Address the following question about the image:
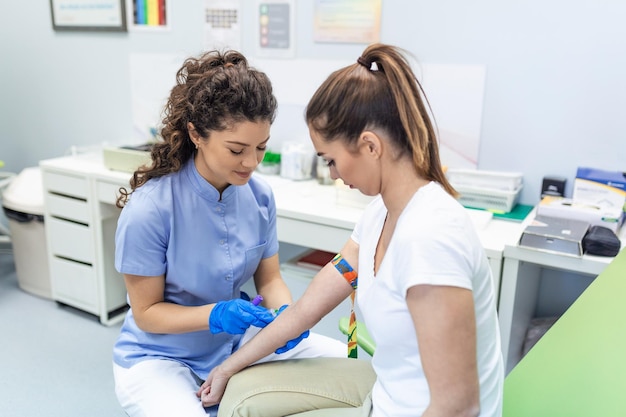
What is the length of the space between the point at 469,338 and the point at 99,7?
110 inches

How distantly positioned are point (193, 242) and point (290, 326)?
313mm

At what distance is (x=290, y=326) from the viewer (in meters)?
1.25

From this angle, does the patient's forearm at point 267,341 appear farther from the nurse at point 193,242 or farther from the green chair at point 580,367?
the green chair at point 580,367

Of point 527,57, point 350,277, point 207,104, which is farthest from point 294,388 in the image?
point 527,57

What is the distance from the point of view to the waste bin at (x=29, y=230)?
9.07 ft

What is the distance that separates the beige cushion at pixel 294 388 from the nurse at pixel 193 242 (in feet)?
0.28

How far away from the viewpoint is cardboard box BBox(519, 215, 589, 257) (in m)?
Answer: 1.56

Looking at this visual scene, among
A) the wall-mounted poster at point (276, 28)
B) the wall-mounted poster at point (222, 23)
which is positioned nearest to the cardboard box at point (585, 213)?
the wall-mounted poster at point (276, 28)

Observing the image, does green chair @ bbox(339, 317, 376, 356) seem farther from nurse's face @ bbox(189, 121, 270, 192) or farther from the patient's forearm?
nurse's face @ bbox(189, 121, 270, 192)

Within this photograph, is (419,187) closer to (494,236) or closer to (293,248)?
(494,236)

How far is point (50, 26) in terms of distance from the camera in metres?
3.16

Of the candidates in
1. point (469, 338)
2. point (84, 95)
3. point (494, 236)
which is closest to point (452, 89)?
point (494, 236)

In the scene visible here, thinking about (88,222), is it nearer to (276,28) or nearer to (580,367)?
(276,28)

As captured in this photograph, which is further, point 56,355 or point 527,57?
point 56,355
